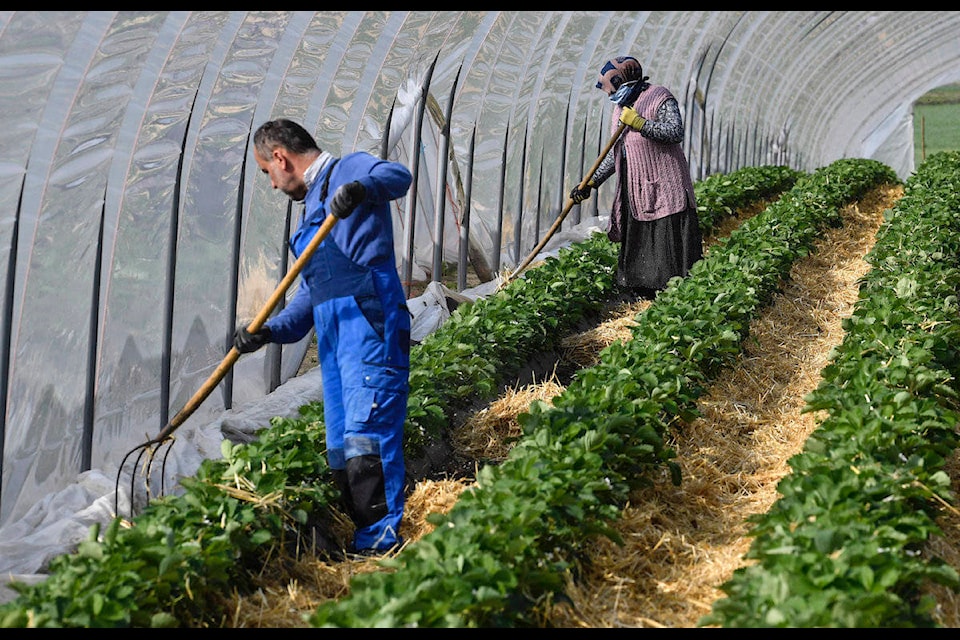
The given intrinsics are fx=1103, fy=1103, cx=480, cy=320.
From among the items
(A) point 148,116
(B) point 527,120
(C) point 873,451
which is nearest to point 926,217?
(B) point 527,120

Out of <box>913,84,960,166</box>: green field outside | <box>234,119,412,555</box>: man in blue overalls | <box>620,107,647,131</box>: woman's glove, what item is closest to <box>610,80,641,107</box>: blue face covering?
<box>620,107,647,131</box>: woman's glove

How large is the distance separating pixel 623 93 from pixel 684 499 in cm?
354

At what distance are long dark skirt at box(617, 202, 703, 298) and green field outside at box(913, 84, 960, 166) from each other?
2509cm

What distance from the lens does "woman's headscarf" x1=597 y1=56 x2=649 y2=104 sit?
25.4 ft

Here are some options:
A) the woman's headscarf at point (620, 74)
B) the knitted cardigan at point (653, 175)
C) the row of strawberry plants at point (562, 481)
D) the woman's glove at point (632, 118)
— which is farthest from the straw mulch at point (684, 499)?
the woman's headscarf at point (620, 74)

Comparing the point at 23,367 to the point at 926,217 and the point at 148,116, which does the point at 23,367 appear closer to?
the point at 148,116

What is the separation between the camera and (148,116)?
651 centimetres

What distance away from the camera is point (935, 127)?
32.0 metres

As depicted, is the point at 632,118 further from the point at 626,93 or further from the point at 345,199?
the point at 345,199

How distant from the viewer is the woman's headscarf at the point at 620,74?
7734 mm

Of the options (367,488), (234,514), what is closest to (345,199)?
(367,488)

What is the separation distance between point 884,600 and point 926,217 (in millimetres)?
7521

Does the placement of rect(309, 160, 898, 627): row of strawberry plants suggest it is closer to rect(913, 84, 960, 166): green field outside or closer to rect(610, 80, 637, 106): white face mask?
rect(610, 80, 637, 106): white face mask

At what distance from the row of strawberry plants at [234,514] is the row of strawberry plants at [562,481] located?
637 mm
